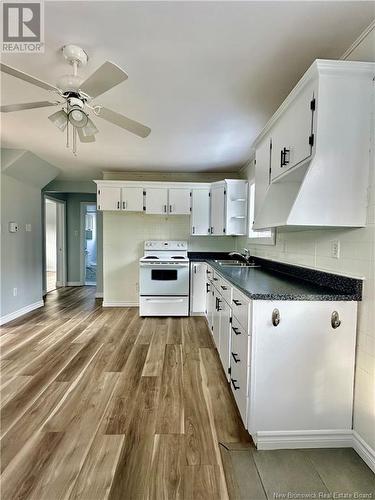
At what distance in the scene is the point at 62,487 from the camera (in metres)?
1.27

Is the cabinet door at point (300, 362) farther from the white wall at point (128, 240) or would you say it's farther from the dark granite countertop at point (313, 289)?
the white wall at point (128, 240)

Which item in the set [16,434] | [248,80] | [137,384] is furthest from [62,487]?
[248,80]

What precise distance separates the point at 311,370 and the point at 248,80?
6.76ft

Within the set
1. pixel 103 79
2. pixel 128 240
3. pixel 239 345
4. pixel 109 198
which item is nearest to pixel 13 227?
pixel 109 198

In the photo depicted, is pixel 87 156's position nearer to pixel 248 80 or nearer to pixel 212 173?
pixel 212 173

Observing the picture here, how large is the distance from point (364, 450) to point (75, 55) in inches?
115

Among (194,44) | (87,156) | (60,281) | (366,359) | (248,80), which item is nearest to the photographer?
(366,359)

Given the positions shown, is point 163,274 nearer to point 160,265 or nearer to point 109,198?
point 160,265

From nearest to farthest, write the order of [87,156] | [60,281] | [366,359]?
1. [366,359]
2. [87,156]
3. [60,281]

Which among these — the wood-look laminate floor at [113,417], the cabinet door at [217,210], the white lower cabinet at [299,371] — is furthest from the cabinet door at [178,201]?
the white lower cabinet at [299,371]

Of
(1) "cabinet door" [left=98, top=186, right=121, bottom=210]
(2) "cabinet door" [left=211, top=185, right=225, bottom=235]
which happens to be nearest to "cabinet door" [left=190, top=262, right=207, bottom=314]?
(2) "cabinet door" [left=211, top=185, right=225, bottom=235]

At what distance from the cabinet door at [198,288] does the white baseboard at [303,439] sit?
8.53 feet

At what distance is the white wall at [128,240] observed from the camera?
15.4ft

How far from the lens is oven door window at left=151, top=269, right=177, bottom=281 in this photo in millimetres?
3986
